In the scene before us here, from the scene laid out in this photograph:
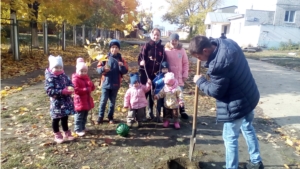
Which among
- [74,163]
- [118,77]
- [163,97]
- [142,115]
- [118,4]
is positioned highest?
[118,4]

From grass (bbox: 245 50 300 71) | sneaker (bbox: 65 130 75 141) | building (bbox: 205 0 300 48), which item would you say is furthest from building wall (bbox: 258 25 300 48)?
sneaker (bbox: 65 130 75 141)

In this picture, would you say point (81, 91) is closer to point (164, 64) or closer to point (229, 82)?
point (164, 64)

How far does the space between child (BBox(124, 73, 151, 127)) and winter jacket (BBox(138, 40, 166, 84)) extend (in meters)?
0.23

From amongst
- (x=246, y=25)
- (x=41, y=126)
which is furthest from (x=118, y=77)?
(x=246, y=25)

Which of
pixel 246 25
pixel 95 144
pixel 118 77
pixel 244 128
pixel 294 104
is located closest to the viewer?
pixel 244 128

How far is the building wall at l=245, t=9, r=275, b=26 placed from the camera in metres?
34.5

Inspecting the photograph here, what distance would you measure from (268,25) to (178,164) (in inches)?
1221

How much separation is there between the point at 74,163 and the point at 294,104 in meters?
5.94

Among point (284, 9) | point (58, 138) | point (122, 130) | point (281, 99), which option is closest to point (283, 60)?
point (281, 99)

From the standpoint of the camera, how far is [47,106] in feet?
19.1

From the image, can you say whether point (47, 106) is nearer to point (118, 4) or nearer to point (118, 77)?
point (118, 77)

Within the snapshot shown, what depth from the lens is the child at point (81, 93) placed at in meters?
4.17

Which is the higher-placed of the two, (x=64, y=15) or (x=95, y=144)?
(x=64, y=15)

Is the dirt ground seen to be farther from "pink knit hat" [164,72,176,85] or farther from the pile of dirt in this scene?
"pink knit hat" [164,72,176,85]
